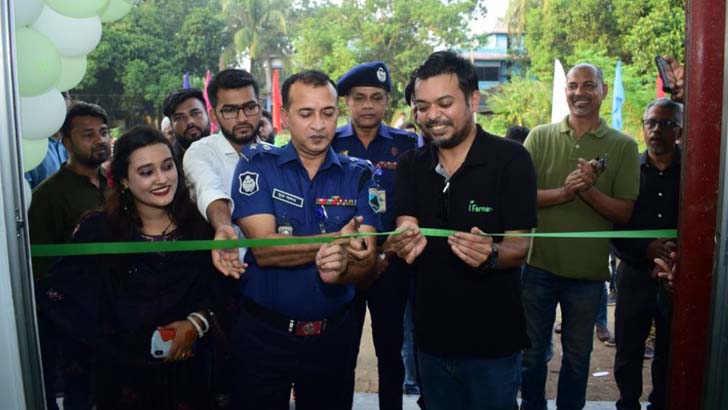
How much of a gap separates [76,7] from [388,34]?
31082 millimetres

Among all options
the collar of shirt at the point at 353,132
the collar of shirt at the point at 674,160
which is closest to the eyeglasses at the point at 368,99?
the collar of shirt at the point at 353,132

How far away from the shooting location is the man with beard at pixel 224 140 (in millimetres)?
2812

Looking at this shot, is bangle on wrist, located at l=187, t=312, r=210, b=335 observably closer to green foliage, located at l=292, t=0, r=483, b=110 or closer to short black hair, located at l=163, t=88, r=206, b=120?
short black hair, located at l=163, t=88, r=206, b=120

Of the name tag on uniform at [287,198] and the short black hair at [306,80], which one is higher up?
the short black hair at [306,80]

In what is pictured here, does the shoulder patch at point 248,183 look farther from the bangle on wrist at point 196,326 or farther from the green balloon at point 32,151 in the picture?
the green balloon at point 32,151

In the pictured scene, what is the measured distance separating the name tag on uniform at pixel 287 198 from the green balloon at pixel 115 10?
5.28ft

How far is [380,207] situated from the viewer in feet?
8.43

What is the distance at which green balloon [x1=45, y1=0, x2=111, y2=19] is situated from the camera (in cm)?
254

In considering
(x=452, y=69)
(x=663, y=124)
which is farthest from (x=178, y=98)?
(x=663, y=124)

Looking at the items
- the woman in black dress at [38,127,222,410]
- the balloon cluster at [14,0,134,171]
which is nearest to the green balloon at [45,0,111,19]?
the balloon cluster at [14,0,134,171]

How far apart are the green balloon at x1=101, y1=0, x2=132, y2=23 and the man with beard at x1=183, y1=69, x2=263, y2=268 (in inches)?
26.0

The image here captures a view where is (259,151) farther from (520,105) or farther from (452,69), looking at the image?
(520,105)

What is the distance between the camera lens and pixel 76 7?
260 cm

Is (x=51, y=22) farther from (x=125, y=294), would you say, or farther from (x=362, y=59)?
(x=362, y=59)
